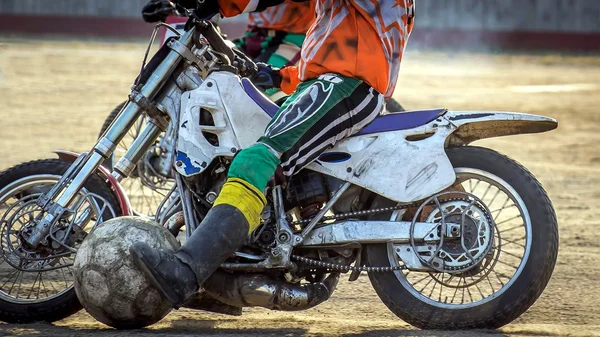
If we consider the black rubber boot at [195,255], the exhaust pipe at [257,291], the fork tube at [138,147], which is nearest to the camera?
the black rubber boot at [195,255]

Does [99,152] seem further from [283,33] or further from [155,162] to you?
[283,33]

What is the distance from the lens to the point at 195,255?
14.5 ft

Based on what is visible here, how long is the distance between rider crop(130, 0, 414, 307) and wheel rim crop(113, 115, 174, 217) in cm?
242

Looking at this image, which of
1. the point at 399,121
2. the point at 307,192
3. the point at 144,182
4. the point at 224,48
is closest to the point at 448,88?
the point at 144,182

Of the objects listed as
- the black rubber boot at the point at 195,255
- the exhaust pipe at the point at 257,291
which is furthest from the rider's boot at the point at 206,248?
the exhaust pipe at the point at 257,291

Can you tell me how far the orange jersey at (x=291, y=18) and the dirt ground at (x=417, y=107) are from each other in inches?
85.5

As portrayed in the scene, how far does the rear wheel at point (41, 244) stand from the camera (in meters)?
5.00

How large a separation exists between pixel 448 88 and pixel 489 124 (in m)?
11.6

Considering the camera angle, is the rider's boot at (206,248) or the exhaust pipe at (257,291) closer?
the rider's boot at (206,248)

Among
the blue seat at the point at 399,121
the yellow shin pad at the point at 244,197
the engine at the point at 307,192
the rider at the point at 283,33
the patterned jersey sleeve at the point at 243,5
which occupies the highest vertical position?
the rider at the point at 283,33

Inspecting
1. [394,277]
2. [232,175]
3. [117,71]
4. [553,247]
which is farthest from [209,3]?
[117,71]

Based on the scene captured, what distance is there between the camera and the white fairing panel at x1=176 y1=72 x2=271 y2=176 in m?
4.77

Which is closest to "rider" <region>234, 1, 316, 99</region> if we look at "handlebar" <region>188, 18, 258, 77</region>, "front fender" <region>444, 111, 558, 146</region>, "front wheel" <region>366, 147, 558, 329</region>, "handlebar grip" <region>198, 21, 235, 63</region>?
"handlebar" <region>188, 18, 258, 77</region>

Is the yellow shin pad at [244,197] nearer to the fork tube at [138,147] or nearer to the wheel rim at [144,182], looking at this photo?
the fork tube at [138,147]
